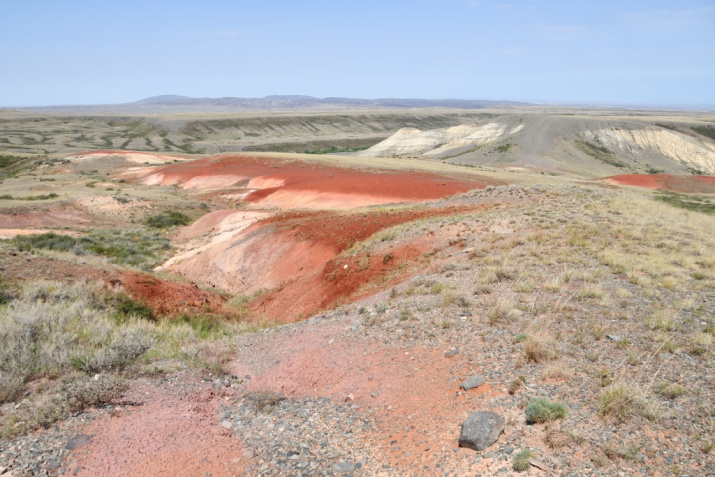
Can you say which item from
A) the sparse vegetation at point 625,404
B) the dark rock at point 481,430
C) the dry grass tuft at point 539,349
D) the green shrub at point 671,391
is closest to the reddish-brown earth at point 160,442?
the dark rock at point 481,430

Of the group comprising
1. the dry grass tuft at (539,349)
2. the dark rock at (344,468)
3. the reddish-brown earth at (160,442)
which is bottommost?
the reddish-brown earth at (160,442)

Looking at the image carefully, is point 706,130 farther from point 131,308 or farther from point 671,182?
point 131,308

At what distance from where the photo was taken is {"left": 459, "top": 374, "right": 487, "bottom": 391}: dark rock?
591cm

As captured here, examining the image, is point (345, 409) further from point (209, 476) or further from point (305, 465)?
point (209, 476)

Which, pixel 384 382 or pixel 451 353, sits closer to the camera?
pixel 384 382

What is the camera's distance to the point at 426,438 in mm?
5199

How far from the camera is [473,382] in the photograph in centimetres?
596

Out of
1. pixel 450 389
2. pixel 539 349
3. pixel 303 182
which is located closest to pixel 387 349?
pixel 450 389

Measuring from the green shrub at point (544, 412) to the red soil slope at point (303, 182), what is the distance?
77.4ft

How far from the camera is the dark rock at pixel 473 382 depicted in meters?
5.91

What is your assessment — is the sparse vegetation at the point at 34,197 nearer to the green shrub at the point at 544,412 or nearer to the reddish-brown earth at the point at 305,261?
the reddish-brown earth at the point at 305,261

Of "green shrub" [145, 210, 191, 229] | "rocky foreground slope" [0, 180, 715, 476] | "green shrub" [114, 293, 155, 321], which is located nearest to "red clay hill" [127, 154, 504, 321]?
"green shrub" [145, 210, 191, 229]

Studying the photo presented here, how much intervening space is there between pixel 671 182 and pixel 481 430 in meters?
53.6

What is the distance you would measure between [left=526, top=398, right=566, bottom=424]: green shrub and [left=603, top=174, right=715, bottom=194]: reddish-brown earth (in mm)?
47013
